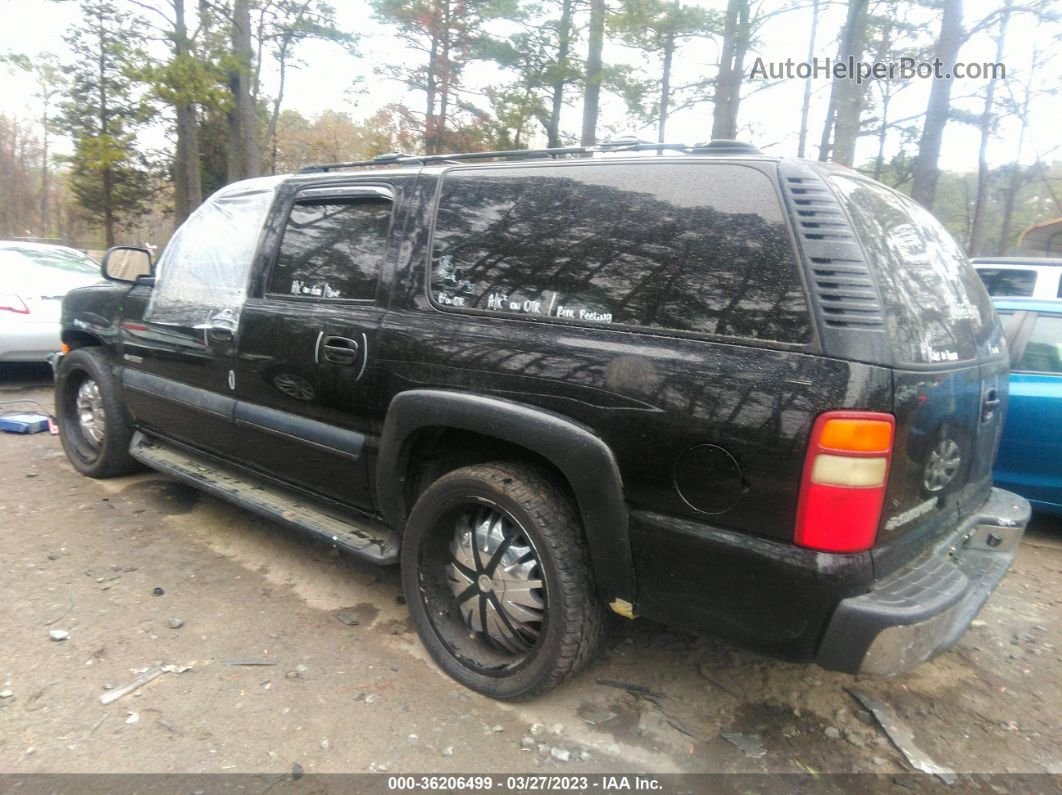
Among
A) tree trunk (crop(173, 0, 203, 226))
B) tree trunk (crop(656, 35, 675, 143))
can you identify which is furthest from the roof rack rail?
tree trunk (crop(656, 35, 675, 143))

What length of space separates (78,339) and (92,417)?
548mm

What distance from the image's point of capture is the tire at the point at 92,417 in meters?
4.50

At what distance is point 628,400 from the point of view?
7.15 ft

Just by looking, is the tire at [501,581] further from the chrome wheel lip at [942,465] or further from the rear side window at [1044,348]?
the rear side window at [1044,348]

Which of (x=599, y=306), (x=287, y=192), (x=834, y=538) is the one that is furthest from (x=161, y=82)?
(x=834, y=538)

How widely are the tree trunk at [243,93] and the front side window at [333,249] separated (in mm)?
Result: 13241

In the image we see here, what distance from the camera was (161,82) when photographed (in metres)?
14.7

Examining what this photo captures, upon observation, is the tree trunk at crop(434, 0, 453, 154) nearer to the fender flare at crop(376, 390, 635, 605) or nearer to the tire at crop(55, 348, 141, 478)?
the tire at crop(55, 348, 141, 478)

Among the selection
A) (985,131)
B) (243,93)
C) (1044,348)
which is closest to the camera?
(1044,348)

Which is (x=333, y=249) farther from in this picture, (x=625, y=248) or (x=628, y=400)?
(x=628, y=400)

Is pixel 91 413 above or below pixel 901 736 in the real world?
above

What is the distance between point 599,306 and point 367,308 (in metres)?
1.14

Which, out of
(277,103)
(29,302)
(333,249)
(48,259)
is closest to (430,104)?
(277,103)

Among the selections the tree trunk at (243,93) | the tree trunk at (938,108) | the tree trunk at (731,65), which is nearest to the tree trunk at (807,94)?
the tree trunk at (731,65)
